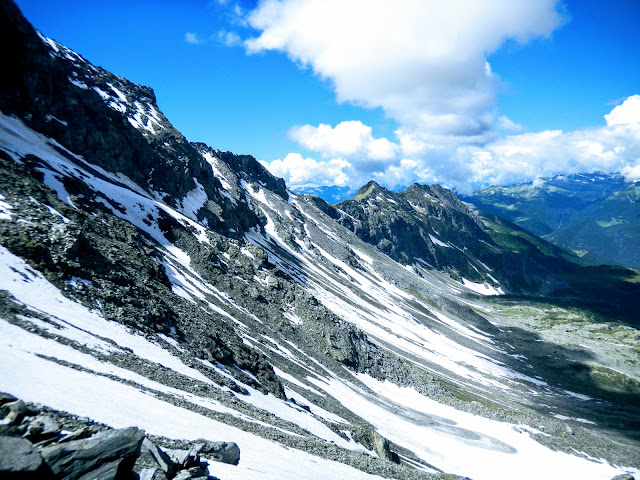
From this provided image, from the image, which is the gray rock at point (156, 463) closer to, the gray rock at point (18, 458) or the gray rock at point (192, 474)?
the gray rock at point (192, 474)

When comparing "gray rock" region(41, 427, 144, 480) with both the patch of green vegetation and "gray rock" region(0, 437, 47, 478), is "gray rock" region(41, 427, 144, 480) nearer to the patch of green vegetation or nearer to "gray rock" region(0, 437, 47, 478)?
"gray rock" region(0, 437, 47, 478)

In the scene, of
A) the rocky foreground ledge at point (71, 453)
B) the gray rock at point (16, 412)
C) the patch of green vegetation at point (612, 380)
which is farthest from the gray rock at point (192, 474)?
the patch of green vegetation at point (612, 380)

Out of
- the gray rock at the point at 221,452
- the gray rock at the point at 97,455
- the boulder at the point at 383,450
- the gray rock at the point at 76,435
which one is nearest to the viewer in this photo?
the gray rock at the point at 97,455

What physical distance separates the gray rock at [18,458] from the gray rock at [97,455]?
0.67 meters

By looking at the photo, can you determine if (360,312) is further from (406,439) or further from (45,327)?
(45,327)

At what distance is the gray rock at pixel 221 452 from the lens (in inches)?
647

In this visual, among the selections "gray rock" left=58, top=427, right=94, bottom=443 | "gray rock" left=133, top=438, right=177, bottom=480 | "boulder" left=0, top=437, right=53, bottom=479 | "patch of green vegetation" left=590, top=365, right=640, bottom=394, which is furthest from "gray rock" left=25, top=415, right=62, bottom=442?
"patch of green vegetation" left=590, top=365, right=640, bottom=394

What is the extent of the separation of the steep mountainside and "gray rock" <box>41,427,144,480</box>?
25cm

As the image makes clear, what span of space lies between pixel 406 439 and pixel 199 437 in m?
42.6

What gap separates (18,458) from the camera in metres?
7.95

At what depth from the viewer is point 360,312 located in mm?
121062

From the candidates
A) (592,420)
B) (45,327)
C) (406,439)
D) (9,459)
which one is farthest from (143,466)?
(592,420)

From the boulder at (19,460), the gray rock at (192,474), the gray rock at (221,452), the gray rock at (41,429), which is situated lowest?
the gray rock at (221,452)

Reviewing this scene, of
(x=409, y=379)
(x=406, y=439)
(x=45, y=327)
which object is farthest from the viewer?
(x=409, y=379)
